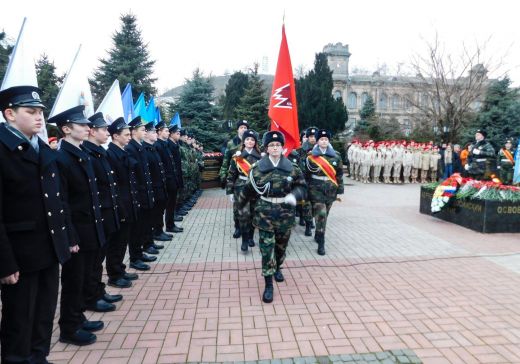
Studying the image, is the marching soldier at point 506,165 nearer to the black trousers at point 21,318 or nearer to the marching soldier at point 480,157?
the marching soldier at point 480,157

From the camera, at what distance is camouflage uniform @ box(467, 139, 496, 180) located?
12023 millimetres

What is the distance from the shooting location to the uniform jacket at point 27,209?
270cm

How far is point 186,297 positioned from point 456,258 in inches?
174

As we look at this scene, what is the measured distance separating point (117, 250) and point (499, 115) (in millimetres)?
24197

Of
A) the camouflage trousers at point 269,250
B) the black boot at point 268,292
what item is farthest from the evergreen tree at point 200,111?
the black boot at point 268,292

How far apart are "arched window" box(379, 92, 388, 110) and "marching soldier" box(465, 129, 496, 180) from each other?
55.1 m

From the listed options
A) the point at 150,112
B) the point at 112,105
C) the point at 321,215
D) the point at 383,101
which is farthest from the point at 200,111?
the point at 383,101

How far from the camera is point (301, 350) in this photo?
360 cm

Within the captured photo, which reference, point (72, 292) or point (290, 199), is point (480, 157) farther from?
point (72, 292)

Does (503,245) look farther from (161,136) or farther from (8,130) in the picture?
(8,130)

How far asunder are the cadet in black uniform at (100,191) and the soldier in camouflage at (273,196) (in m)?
1.65

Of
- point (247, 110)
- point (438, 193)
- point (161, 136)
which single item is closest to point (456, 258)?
point (438, 193)

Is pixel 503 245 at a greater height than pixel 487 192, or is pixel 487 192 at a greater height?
pixel 487 192

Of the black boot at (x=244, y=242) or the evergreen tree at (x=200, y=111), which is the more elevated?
the evergreen tree at (x=200, y=111)
